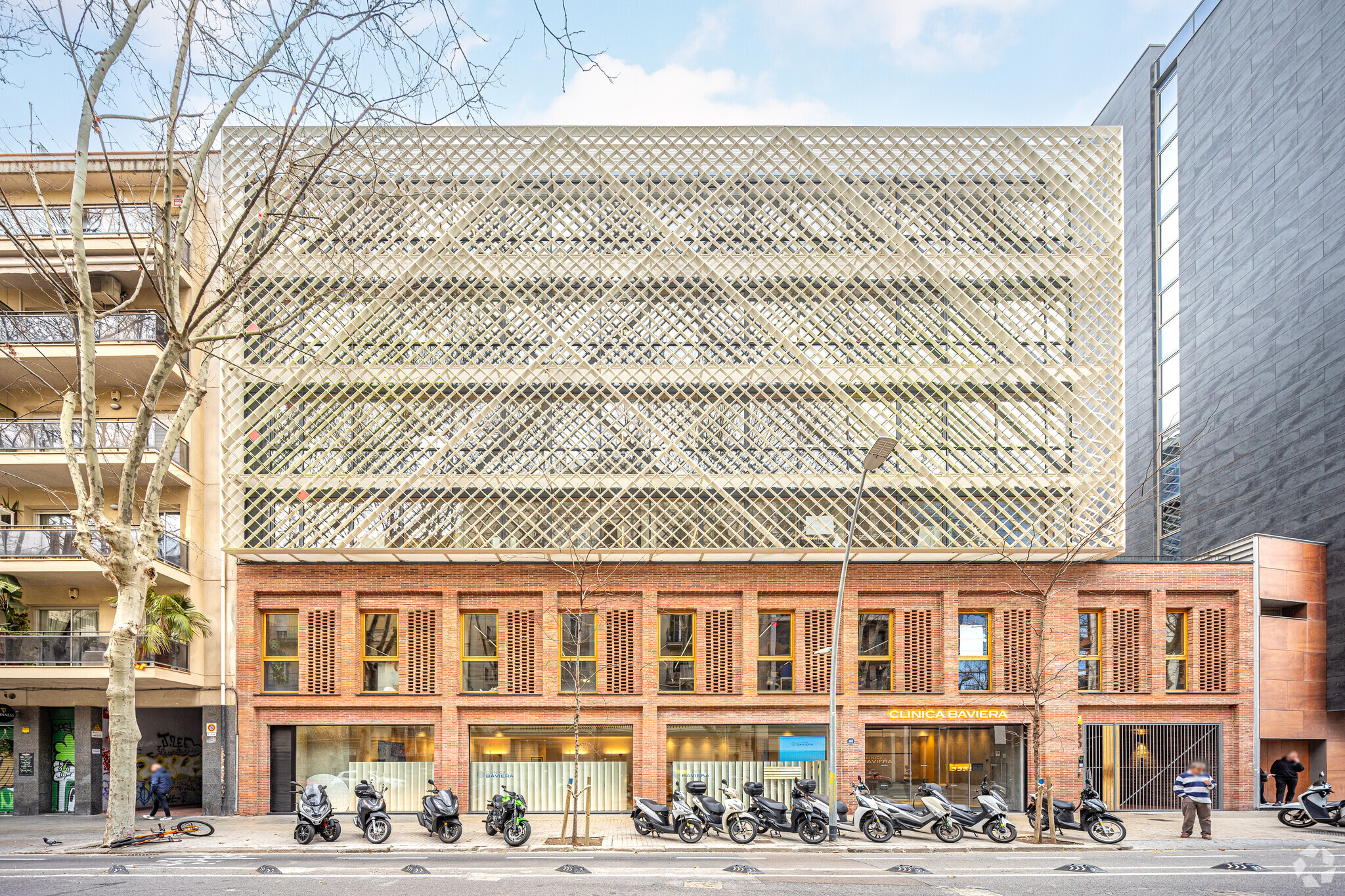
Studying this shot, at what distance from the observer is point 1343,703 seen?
22.6 metres

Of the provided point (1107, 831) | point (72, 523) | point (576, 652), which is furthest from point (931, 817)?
point (72, 523)

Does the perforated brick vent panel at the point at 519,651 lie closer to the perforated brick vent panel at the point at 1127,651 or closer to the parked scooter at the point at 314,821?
the parked scooter at the point at 314,821

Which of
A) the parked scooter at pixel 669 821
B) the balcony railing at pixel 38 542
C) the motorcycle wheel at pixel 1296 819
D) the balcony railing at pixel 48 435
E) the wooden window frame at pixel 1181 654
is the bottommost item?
the motorcycle wheel at pixel 1296 819

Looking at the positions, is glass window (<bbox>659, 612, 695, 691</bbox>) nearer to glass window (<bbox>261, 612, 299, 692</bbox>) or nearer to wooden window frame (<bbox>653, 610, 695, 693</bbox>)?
wooden window frame (<bbox>653, 610, 695, 693</bbox>)

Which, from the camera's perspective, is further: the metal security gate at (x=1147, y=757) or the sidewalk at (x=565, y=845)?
the metal security gate at (x=1147, y=757)

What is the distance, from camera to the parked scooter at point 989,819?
16.8 metres

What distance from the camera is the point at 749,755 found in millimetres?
21438

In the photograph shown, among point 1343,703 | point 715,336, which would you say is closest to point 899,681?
point 715,336

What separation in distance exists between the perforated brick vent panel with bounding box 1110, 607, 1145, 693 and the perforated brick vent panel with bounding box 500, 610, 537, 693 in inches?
583

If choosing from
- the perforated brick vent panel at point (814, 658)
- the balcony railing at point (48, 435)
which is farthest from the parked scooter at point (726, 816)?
the balcony railing at point (48, 435)

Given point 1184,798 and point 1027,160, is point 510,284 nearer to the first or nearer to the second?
point 1027,160

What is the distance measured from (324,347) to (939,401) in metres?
15.4

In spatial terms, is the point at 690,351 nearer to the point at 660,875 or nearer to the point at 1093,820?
the point at 660,875

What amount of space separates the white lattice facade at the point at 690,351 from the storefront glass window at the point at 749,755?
4.63m
